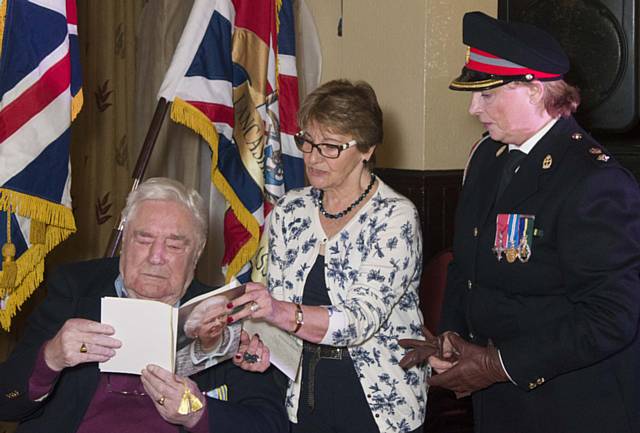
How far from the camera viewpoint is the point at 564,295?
211cm

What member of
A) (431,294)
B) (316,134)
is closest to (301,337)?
(316,134)

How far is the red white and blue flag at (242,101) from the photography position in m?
3.40

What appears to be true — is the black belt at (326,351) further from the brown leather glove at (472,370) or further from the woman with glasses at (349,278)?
the brown leather glove at (472,370)

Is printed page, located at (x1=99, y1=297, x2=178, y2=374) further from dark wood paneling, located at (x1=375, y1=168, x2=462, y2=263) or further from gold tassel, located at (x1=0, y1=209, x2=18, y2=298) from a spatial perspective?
dark wood paneling, located at (x1=375, y1=168, x2=462, y2=263)

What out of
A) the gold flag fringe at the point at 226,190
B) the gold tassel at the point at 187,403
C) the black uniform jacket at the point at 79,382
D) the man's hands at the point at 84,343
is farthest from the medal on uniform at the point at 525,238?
the gold flag fringe at the point at 226,190

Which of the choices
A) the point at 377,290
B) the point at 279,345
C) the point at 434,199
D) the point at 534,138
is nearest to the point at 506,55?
the point at 534,138

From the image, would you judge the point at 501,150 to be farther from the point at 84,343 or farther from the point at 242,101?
the point at 242,101

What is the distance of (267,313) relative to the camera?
7.32ft

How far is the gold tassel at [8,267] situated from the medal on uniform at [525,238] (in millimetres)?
1597

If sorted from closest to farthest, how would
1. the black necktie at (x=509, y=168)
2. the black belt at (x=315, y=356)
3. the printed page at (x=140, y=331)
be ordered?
the printed page at (x=140, y=331) → the black necktie at (x=509, y=168) → the black belt at (x=315, y=356)

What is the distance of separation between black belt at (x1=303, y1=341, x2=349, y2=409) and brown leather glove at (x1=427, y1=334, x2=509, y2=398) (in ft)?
1.16

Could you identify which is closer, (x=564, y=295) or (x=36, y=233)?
(x=564, y=295)

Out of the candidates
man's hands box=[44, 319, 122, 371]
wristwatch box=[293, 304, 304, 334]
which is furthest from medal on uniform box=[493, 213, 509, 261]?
man's hands box=[44, 319, 122, 371]

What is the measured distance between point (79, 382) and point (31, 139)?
0.95m
